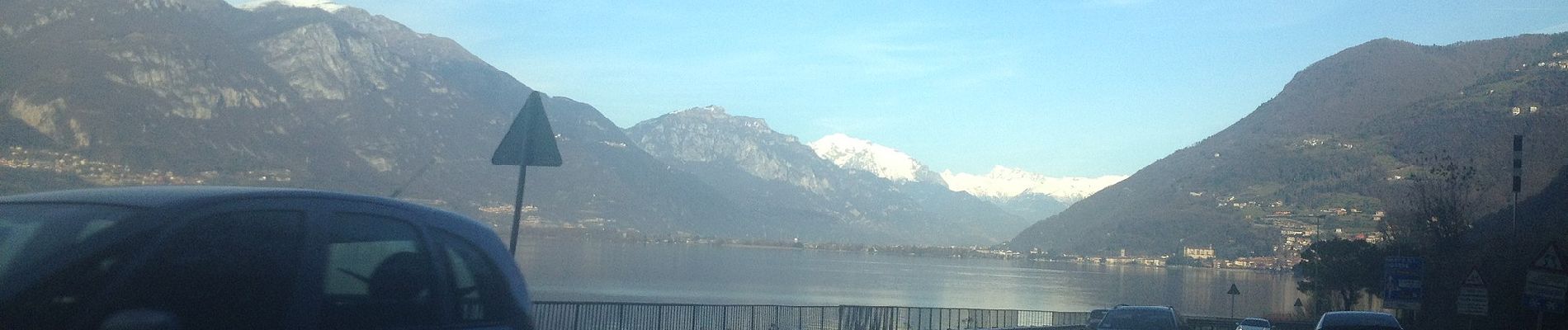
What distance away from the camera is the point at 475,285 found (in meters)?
5.87

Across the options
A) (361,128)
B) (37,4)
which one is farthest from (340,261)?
(361,128)

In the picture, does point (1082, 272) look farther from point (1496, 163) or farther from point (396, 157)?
point (396, 157)

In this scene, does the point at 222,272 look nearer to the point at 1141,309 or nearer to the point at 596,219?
the point at 1141,309

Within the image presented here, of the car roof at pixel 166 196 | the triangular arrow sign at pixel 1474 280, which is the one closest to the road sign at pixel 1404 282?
the triangular arrow sign at pixel 1474 280

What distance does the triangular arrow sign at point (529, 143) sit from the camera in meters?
11.1

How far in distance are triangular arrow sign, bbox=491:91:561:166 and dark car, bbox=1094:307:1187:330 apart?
14.2m

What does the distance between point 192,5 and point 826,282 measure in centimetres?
7070

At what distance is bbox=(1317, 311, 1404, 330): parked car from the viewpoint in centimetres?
1919

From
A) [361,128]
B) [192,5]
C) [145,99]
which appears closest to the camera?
[145,99]

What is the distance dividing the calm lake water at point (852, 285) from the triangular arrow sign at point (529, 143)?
36249 millimetres

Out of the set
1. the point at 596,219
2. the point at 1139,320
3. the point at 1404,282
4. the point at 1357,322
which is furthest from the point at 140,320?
the point at 596,219

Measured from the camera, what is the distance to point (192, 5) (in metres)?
129

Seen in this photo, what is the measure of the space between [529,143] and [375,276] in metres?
5.97

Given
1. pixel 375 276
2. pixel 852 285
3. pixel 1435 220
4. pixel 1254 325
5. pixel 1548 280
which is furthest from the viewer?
pixel 852 285
